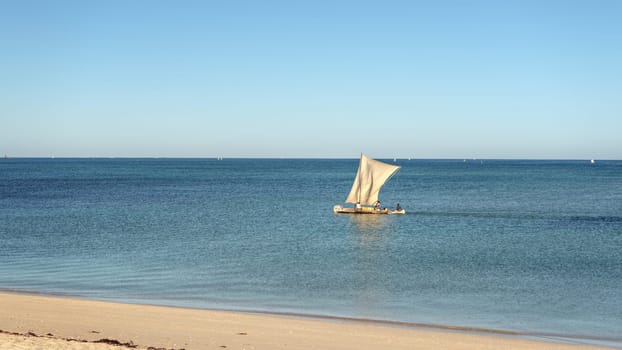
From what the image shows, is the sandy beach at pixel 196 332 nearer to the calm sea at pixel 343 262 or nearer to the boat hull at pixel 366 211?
the calm sea at pixel 343 262

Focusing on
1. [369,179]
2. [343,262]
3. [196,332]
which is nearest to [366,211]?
[369,179]

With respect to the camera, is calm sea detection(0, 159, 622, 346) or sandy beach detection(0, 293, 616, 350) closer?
sandy beach detection(0, 293, 616, 350)

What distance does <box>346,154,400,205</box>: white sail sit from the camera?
2881 inches

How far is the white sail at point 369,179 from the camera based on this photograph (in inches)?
2881

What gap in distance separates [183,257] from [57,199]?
51.0 meters

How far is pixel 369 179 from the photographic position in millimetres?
73875

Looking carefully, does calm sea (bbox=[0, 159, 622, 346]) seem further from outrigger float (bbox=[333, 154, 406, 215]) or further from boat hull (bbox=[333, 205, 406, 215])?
outrigger float (bbox=[333, 154, 406, 215])

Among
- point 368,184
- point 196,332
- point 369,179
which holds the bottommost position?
point 196,332

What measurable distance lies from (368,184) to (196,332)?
55.4 m

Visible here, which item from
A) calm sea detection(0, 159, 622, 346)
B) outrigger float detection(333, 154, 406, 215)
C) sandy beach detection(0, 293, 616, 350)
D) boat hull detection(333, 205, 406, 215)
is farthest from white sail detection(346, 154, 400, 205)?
sandy beach detection(0, 293, 616, 350)

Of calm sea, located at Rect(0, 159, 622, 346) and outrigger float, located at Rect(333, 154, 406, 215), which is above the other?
outrigger float, located at Rect(333, 154, 406, 215)

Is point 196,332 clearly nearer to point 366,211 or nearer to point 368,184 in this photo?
point 366,211

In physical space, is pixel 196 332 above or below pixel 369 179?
below

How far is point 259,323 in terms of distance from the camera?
21547 millimetres
